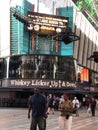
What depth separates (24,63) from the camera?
59688mm

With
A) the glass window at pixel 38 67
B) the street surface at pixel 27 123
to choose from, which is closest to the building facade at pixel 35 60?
the glass window at pixel 38 67

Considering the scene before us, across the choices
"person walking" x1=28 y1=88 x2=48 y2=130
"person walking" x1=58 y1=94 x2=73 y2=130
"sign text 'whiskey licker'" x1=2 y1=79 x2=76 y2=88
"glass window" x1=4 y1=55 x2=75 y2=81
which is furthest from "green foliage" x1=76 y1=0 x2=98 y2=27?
"person walking" x1=28 y1=88 x2=48 y2=130

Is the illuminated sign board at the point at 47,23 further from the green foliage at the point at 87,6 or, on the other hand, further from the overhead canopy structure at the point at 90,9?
the green foliage at the point at 87,6

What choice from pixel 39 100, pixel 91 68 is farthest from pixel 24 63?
pixel 39 100

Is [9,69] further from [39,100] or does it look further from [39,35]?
[39,100]

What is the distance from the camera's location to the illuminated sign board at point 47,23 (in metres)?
66.7

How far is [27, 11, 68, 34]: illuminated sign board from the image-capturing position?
219ft

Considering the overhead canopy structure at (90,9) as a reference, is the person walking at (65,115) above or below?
below

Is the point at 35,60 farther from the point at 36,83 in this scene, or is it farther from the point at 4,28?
the point at 4,28

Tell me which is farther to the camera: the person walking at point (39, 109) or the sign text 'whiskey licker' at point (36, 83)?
the sign text 'whiskey licker' at point (36, 83)

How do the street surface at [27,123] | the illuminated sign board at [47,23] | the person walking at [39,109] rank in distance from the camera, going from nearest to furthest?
the person walking at [39,109], the street surface at [27,123], the illuminated sign board at [47,23]

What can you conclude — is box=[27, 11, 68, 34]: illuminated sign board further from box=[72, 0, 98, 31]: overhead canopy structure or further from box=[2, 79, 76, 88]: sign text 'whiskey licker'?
box=[2, 79, 76, 88]: sign text 'whiskey licker'

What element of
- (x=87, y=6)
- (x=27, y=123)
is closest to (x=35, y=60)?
(x=87, y=6)

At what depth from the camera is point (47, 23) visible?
225ft
